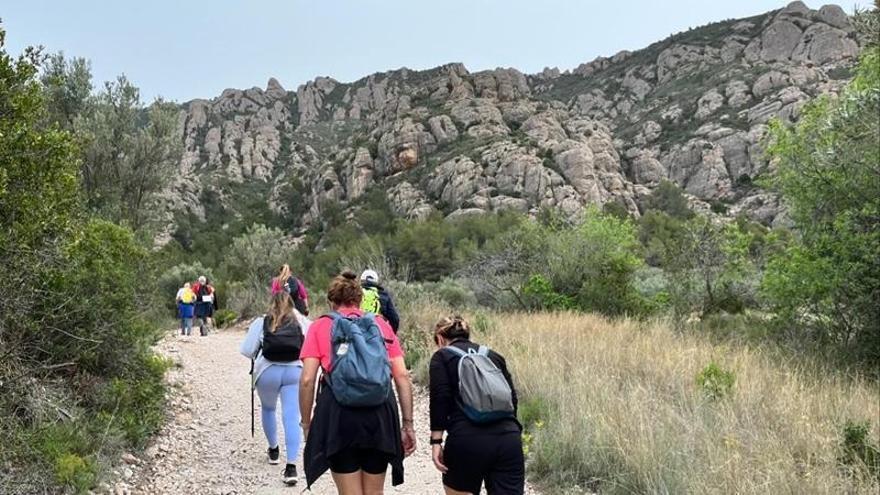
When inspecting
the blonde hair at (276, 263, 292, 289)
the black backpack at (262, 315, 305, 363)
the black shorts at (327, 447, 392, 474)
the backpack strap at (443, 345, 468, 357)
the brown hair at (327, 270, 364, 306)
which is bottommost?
the black shorts at (327, 447, 392, 474)

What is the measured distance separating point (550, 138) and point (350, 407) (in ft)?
215

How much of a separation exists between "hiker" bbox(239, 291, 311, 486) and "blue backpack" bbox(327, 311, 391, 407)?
2051mm

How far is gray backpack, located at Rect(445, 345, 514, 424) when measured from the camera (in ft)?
10.6

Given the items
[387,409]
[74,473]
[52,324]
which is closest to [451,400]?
[387,409]

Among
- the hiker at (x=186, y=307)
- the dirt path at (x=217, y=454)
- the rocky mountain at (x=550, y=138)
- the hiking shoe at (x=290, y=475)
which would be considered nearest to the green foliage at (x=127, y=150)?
the hiker at (x=186, y=307)

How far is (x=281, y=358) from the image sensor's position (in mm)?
5527

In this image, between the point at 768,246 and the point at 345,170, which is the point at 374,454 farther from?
the point at 345,170

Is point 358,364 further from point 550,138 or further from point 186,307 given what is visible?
point 550,138

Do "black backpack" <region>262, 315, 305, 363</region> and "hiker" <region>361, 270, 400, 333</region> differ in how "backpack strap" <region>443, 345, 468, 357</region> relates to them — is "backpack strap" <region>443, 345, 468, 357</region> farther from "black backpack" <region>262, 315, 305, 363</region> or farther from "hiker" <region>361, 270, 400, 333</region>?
"hiker" <region>361, 270, 400, 333</region>

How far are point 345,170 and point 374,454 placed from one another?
69.1m

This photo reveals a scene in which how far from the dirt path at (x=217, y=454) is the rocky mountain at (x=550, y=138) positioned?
4489 centimetres

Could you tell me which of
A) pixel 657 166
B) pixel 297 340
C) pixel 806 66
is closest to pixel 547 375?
pixel 297 340

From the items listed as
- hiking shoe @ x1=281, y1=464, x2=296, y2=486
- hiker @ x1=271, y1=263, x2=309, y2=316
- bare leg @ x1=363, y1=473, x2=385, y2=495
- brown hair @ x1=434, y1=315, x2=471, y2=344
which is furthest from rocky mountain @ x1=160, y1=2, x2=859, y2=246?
bare leg @ x1=363, y1=473, x2=385, y2=495

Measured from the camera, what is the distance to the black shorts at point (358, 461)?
11.1 feet
